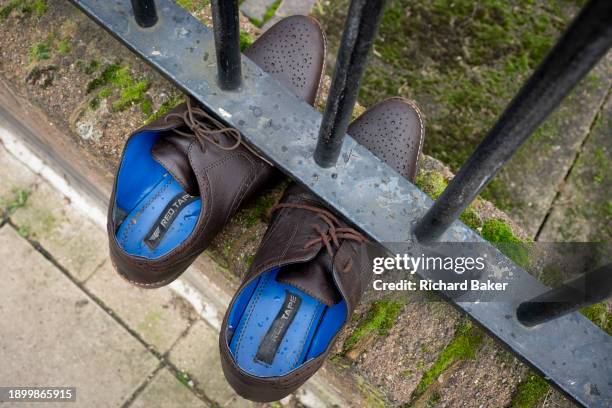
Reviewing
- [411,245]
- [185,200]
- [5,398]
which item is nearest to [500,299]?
[411,245]

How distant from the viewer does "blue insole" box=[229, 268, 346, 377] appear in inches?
69.7

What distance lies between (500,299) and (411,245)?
28 cm

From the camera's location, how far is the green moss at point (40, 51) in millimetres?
1842

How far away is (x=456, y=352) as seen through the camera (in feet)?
5.43

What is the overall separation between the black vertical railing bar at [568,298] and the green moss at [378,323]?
1.19 ft

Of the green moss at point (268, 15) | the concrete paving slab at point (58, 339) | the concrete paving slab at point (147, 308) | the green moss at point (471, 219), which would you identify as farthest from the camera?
the green moss at point (268, 15)

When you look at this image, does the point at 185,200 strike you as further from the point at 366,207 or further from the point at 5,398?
the point at 5,398

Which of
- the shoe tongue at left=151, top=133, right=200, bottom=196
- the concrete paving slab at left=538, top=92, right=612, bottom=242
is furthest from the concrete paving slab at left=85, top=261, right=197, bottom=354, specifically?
the concrete paving slab at left=538, top=92, right=612, bottom=242

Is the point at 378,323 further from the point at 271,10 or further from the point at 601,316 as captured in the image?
the point at 271,10

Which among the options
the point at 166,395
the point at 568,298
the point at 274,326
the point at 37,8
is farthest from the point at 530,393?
the point at 37,8

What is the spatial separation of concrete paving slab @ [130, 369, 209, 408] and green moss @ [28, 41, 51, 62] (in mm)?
1314

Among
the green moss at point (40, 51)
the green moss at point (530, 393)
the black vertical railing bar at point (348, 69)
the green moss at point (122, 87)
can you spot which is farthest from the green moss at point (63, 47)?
the green moss at point (530, 393)

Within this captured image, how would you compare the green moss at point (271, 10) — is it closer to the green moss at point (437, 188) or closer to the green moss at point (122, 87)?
the green moss at point (122, 87)

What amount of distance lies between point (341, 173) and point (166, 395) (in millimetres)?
1362
